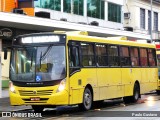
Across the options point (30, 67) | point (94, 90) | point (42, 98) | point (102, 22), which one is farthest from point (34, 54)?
point (102, 22)

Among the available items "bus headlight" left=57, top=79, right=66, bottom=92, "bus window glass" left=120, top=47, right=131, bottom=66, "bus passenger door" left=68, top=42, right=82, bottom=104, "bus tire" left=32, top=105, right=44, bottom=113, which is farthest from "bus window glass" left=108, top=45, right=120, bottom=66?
"bus headlight" left=57, top=79, right=66, bottom=92

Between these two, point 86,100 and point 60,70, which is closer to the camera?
point 60,70

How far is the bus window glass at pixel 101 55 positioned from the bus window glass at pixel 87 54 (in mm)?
462

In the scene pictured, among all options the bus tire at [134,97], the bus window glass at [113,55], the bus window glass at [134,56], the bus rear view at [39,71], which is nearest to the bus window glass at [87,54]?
the bus rear view at [39,71]

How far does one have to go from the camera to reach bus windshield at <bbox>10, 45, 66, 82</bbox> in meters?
16.7

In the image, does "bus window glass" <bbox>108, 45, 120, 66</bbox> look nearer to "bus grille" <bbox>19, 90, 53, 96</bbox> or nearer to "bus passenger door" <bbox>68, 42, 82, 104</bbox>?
"bus passenger door" <bbox>68, 42, 82, 104</bbox>

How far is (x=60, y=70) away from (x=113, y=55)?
15.0 feet

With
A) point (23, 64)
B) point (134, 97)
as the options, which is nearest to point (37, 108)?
point (23, 64)

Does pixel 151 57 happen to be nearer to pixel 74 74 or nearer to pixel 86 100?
pixel 86 100

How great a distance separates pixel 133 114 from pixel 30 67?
3.94 m

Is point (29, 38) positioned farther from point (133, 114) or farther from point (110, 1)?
point (110, 1)

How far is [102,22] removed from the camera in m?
42.0

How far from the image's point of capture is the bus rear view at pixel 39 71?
54.5 ft

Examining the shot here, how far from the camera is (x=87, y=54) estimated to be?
733 inches
